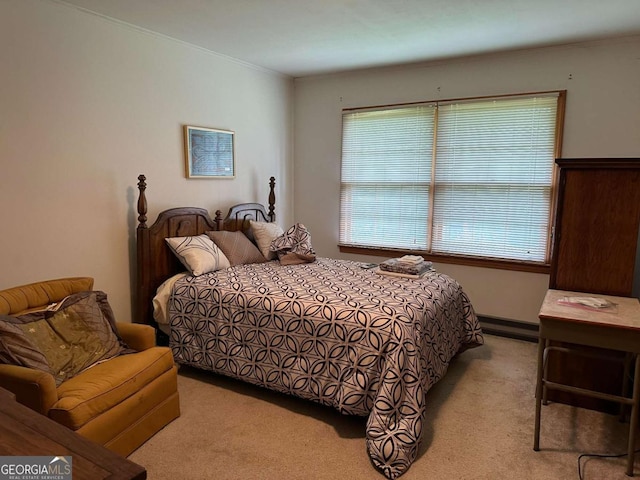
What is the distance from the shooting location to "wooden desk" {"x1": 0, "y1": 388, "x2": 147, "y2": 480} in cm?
91

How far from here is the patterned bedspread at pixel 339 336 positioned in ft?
7.73

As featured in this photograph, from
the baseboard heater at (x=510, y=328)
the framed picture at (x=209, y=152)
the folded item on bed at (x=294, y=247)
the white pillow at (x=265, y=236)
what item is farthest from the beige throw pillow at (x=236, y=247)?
the baseboard heater at (x=510, y=328)

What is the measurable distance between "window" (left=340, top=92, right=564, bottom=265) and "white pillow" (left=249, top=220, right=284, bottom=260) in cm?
111

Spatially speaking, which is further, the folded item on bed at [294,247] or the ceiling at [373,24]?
the folded item on bed at [294,247]

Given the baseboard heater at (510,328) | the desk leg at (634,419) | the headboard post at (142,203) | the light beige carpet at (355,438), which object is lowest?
the light beige carpet at (355,438)

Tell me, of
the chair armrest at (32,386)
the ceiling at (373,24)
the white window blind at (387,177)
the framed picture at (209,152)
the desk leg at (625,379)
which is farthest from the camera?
the white window blind at (387,177)

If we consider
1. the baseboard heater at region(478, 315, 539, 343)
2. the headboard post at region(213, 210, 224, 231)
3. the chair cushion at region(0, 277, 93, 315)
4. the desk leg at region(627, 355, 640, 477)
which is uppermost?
the headboard post at region(213, 210, 224, 231)

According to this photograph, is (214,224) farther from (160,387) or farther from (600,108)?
(600,108)

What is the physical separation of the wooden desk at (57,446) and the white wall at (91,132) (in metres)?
2.00

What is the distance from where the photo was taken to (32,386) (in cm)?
196

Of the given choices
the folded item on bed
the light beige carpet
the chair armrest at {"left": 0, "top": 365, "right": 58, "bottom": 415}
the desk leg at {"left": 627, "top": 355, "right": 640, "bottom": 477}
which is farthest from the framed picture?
the desk leg at {"left": 627, "top": 355, "right": 640, "bottom": 477}

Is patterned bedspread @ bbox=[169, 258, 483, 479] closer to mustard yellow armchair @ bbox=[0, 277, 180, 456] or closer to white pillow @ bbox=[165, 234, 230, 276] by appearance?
white pillow @ bbox=[165, 234, 230, 276]

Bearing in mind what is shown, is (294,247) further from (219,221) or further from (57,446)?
(57,446)

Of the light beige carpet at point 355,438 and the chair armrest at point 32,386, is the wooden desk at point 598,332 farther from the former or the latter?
the chair armrest at point 32,386
